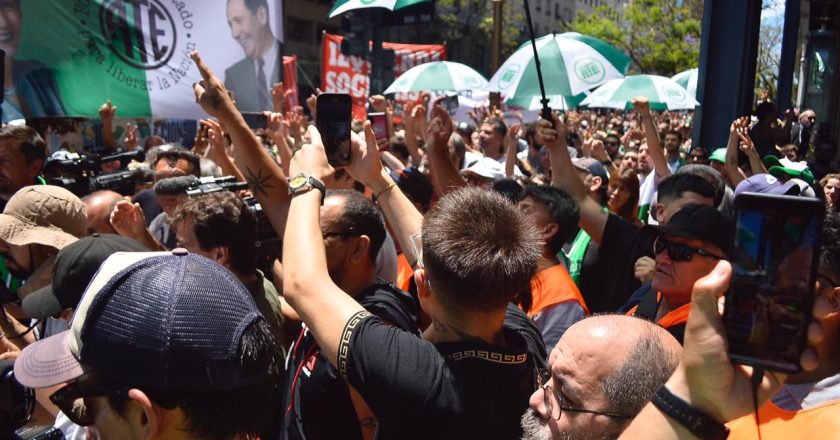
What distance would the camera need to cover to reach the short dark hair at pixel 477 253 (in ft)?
6.17

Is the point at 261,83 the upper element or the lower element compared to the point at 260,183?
upper

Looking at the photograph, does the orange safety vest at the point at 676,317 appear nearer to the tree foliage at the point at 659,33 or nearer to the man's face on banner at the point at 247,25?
the man's face on banner at the point at 247,25

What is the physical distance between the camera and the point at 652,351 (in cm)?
168

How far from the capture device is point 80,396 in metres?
1.55

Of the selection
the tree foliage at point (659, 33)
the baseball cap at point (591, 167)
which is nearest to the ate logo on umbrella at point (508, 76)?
the baseball cap at point (591, 167)

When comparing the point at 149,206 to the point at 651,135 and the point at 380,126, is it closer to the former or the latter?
the point at 380,126

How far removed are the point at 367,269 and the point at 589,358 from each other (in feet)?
3.80

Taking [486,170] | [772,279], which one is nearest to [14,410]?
[772,279]

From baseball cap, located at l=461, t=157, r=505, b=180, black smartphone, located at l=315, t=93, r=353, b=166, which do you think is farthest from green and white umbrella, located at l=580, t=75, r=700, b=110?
black smartphone, located at l=315, t=93, r=353, b=166

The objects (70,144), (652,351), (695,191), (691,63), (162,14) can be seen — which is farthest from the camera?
(691,63)

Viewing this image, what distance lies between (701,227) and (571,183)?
1132 millimetres

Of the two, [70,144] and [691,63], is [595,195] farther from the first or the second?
[691,63]

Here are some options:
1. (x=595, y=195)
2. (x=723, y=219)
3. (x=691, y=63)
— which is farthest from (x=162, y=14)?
(x=691, y=63)

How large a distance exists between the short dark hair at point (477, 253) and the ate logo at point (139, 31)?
5406 millimetres
